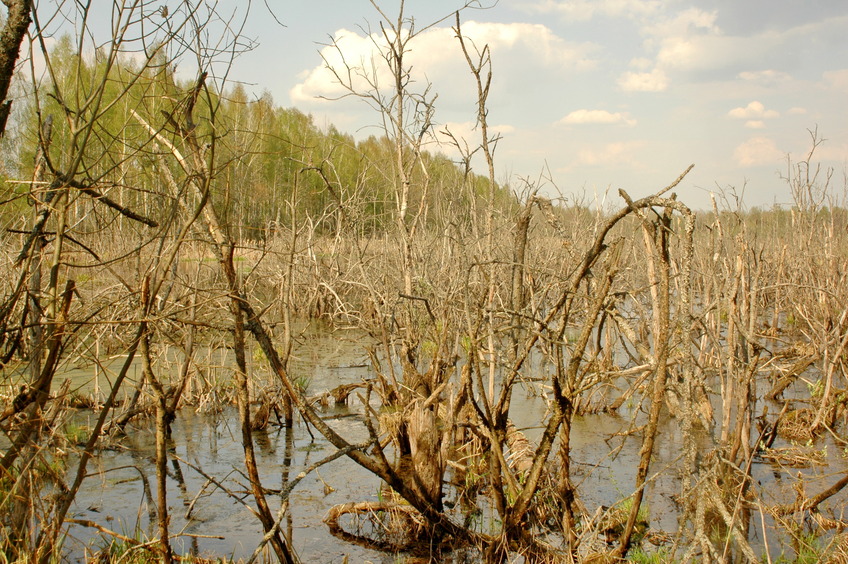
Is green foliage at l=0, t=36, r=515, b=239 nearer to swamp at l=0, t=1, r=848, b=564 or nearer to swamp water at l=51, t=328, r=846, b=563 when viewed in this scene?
swamp at l=0, t=1, r=848, b=564

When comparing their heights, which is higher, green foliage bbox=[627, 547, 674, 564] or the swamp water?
green foliage bbox=[627, 547, 674, 564]

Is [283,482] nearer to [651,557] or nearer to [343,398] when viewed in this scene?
[343,398]

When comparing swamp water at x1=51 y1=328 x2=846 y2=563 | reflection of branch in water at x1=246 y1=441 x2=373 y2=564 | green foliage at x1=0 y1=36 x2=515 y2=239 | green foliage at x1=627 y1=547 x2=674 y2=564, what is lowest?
swamp water at x1=51 y1=328 x2=846 y2=563

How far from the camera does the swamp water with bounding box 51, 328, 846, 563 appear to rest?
4734mm

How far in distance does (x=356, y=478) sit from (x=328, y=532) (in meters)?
1.16

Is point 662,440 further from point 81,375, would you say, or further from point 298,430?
point 81,375

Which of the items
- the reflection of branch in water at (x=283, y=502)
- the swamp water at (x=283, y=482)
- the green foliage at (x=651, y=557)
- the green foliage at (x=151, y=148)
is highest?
the green foliage at (x=151, y=148)

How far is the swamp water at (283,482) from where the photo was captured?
4734mm

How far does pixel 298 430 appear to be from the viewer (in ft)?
24.2

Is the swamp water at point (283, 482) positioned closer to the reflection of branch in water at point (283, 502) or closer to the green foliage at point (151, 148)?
the reflection of branch in water at point (283, 502)

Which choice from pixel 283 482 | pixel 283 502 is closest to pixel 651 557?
pixel 283 502

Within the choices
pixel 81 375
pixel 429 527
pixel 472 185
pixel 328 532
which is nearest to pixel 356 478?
pixel 328 532

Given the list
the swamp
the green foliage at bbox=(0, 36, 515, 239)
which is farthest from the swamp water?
the green foliage at bbox=(0, 36, 515, 239)

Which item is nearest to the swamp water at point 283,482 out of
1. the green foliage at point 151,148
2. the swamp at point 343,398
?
the swamp at point 343,398
